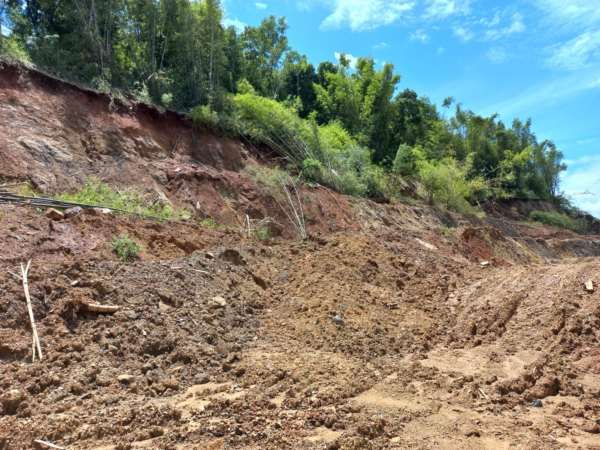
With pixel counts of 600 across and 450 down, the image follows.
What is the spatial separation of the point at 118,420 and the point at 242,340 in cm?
217

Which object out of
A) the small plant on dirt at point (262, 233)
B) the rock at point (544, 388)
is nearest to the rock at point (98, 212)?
the small plant on dirt at point (262, 233)

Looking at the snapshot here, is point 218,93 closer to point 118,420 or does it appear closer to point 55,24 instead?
point 55,24

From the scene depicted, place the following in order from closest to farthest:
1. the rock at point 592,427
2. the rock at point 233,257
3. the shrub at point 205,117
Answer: the rock at point 592,427
the rock at point 233,257
the shrub at point 205,117

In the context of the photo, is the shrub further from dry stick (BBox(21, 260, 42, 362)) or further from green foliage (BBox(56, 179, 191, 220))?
dry stick (BBox(21, 260, 42, 362))

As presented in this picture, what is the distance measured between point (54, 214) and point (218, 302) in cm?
280

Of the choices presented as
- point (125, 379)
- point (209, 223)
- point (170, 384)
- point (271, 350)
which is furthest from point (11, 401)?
point (209, 223)

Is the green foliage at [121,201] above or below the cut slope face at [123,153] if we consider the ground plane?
below

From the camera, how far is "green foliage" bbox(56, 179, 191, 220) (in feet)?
28.2

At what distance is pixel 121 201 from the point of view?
897 cm

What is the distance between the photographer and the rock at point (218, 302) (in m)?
6.48

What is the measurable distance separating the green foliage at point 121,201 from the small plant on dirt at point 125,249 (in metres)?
1.53

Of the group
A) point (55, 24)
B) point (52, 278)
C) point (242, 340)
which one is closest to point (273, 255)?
point (242, 340)

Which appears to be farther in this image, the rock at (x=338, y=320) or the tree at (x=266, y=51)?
the tree at (x=266, y=51)

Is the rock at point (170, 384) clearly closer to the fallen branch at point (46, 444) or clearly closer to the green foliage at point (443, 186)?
the fallen branch at point (46, 444)
